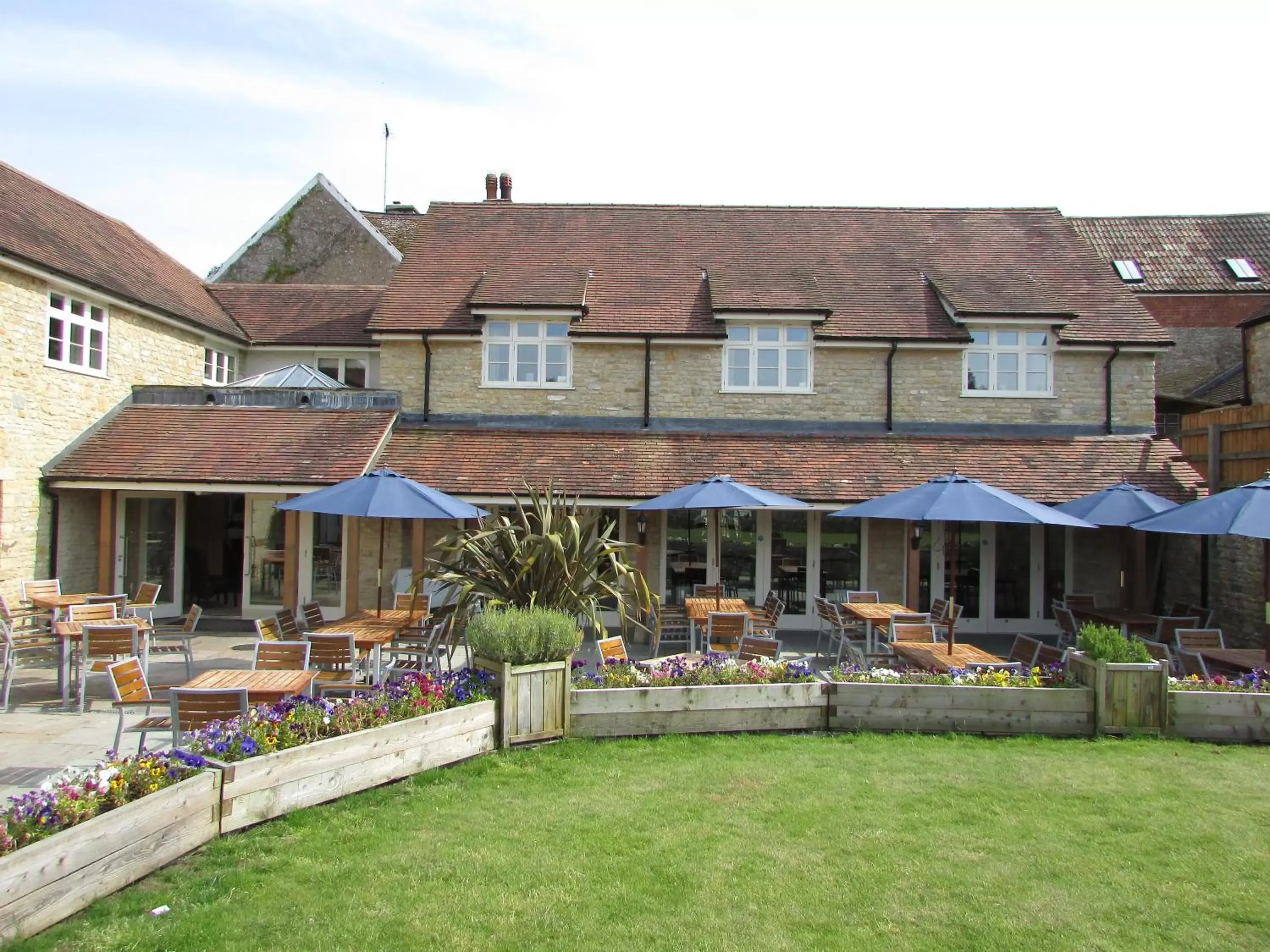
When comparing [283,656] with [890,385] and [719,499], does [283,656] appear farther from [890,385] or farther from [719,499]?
[890,385]

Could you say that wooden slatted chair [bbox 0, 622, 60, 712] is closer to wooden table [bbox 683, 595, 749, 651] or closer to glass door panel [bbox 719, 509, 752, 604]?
wooden table [bbox 683, 595, 749, 651]

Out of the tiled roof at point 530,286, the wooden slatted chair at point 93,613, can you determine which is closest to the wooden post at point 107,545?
the wooden slatted chair at point 93,613

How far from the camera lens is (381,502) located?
10.6 meters

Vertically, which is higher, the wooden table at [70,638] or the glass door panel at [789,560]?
the glass door panel at [789,560]

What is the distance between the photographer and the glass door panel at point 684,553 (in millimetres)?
15422

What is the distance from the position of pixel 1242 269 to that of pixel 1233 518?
70.1 ft

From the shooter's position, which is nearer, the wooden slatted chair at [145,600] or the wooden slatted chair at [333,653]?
the wooden slatted chair at [333,653]

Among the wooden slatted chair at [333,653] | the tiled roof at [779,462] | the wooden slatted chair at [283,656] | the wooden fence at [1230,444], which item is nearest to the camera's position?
the wooden slatted chair at [283,656]

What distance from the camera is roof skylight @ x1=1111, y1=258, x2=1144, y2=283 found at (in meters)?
26.3

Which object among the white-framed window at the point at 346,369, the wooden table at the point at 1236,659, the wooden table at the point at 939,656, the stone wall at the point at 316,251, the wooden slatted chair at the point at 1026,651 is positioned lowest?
the wooden table at the point at 1236,659

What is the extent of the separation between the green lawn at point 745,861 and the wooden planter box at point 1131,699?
25.4 inches

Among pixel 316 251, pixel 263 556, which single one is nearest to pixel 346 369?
pixel 263 556

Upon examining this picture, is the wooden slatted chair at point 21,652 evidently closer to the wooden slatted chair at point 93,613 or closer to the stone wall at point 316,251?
the wooden slatted chair at point 93,613

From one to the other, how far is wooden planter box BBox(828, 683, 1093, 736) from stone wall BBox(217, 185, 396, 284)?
19.1 meters
